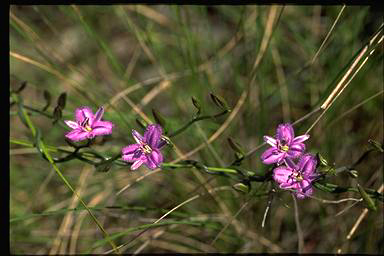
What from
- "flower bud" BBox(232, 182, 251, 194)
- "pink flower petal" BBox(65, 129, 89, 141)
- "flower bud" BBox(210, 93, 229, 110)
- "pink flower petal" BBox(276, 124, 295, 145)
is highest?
"pink flower petal" BBox(65, 129, 89, 141)

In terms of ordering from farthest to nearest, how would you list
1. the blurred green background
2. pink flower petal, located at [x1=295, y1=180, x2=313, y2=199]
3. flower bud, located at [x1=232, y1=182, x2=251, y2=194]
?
the blurred green background → flower bud, located at [x1=232, y1=182, x2=251, y2=194] → pink flower petal, located at [x1=295, y1=180, x2=313, y2=199]

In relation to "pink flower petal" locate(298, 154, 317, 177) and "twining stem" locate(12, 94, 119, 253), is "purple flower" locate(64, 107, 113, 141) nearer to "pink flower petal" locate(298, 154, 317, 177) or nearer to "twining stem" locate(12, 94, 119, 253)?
"twining stem" locate(12, 94, 119, 253)

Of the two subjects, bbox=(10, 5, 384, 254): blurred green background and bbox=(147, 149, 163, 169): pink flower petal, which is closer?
bbox=(147, 149, 163, 169): pink flower petal

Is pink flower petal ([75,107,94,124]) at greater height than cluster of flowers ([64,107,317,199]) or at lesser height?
greater

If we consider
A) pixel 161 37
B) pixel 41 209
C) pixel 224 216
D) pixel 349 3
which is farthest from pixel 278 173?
pixel 161 37

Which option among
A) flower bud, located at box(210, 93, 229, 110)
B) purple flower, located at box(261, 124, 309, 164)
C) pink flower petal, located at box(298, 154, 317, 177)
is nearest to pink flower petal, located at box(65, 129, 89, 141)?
flower bud, located at box(210, 93, 229, 110)

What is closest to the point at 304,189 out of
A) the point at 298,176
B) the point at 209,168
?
the point at 298,176

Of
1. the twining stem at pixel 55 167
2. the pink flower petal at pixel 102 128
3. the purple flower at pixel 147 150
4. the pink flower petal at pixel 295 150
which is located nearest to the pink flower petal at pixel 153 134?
the purple flower at pixel 147 150

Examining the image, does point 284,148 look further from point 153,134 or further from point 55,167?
point 55,167
